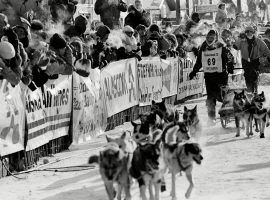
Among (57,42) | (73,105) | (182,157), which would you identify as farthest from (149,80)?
(182,157)

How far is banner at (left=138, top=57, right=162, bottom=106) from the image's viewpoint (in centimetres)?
Result: 1611

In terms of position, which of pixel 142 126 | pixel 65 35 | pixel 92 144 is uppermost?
pixel 65 35

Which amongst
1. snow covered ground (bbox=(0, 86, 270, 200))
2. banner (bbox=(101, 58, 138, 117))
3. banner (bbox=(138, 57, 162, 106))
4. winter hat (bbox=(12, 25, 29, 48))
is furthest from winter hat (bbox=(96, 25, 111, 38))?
winter hat (bbox=(12, 25, 29, 48))

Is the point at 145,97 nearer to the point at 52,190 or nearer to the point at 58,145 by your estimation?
the point at 58,145

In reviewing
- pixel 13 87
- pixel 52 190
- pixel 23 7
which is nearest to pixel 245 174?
pixel 52 190

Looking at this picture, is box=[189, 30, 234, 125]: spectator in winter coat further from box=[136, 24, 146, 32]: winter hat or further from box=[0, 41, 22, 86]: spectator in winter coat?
box=[0, 41, 22, 86]: spectator in winter coat

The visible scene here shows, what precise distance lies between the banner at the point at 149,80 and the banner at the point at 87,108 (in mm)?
2855

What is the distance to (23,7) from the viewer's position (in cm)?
1074

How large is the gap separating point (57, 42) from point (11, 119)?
229 centimetres

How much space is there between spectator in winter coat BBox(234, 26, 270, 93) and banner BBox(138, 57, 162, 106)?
2.29m

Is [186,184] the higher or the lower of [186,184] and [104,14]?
the lower

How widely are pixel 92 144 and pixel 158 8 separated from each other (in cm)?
4020

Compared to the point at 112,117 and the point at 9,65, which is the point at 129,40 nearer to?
the point at 112,117

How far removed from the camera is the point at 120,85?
14.5 metres
